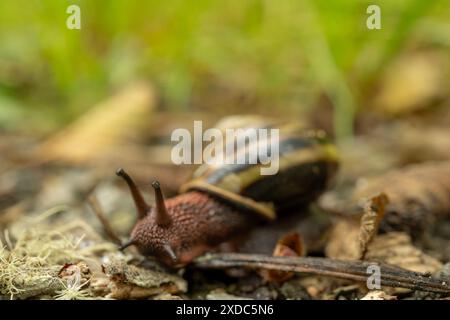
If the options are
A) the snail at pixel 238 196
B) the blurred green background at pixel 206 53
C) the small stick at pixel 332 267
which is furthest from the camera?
the blurred green background at pixel 206 53

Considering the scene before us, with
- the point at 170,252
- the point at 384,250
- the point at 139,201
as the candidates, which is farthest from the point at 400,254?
the point at 139,201

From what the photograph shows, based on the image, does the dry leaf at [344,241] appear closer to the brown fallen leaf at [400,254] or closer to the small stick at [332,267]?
the brown fallen leaf at [400,254]

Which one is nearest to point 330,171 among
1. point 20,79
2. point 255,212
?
point 255,212

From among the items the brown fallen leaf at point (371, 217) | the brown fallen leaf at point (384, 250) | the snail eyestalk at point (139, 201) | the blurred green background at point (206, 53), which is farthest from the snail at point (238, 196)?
the blurred green background at point (206, 53)

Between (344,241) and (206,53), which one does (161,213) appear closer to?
(344,241)

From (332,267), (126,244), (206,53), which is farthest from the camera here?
(206,53)

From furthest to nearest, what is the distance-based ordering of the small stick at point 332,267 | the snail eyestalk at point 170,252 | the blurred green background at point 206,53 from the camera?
the blurred green background at point 206,53
the snail eyestalk at point 170,252
the small stick at point 332,267

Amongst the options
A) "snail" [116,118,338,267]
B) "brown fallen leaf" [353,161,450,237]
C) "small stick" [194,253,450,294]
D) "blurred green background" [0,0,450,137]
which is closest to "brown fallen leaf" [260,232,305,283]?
"small stick" [194,253,450,294]
